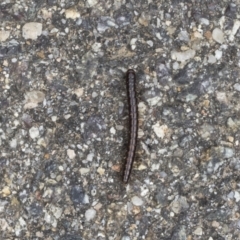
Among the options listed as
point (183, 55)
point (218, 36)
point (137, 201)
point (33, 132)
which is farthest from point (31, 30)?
point (137, 201)

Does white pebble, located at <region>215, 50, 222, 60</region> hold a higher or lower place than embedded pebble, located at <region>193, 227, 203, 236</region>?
higher

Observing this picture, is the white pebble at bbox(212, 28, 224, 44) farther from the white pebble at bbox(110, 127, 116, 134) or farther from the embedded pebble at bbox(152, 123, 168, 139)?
the white pebble at bbox(110, 127, 116, 134)

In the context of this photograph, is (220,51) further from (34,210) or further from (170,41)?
(34,210)

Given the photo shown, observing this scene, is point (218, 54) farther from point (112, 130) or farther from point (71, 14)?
point (71, 14)

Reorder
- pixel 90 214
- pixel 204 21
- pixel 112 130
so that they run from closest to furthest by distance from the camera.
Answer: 1. pixel 90 214
2. pixel 112 130
3. pixel 204 21

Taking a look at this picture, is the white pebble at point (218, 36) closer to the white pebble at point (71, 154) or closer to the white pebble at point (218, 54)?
the white pebble at point (218, 54)

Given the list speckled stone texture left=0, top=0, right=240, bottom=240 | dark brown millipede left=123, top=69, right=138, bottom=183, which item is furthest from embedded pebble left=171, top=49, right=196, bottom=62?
dark brown millipede left=123, top=69, right=138, bottom=183

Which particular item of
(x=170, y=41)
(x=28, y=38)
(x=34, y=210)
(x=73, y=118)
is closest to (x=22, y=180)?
(x=34, y=210)
